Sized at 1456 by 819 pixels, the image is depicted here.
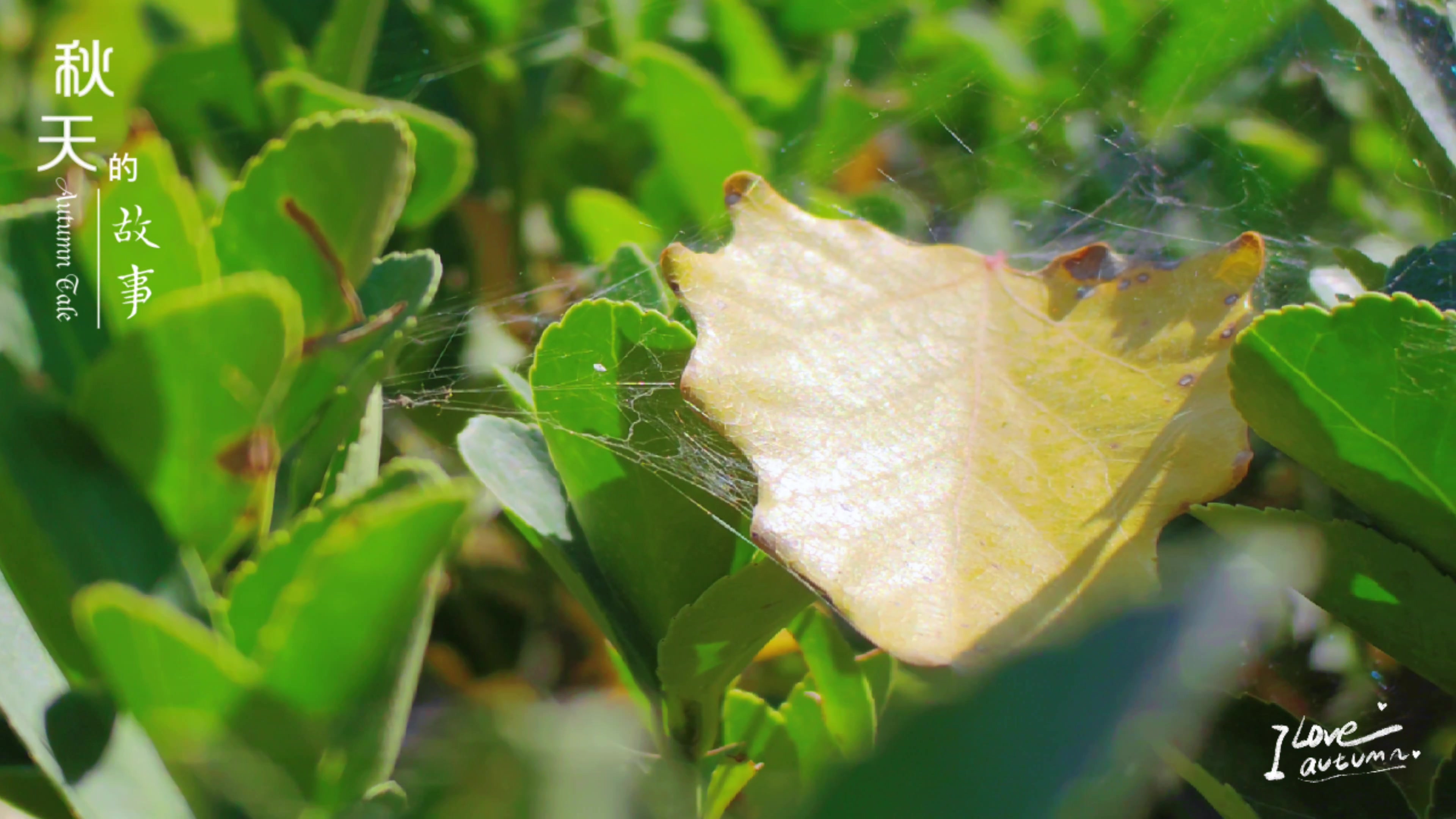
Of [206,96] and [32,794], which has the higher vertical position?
[206,96]

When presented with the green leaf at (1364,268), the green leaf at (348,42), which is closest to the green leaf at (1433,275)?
the green leaf at (1364,268)

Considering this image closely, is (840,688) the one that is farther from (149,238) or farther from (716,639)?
(149,238)

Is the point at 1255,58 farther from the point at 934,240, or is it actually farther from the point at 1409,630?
the point at 1409,630

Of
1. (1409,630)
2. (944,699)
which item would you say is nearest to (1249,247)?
(1409,630)

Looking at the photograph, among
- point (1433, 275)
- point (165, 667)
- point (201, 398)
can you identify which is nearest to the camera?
point (165, 667)

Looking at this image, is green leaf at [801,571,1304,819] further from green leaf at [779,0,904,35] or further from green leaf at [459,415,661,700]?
green leaf at [779,0,904,35]

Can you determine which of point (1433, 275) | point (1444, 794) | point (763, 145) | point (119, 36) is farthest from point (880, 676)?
point (119, 36)
